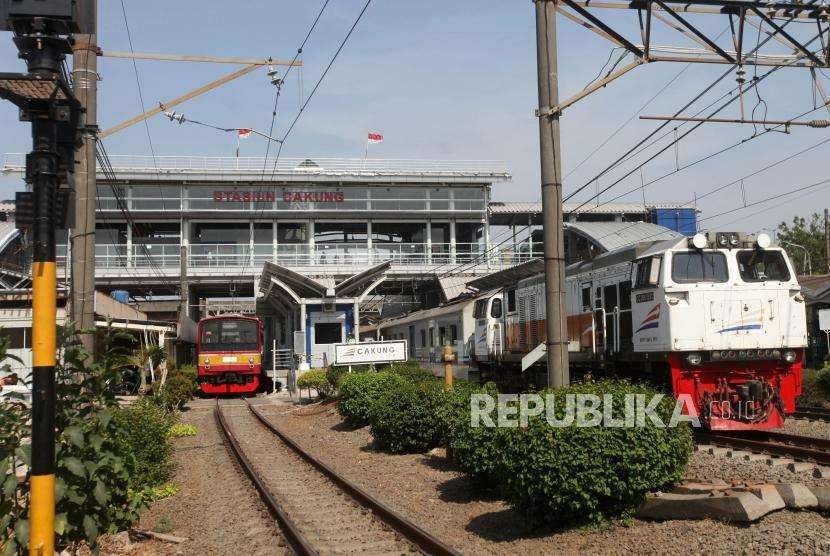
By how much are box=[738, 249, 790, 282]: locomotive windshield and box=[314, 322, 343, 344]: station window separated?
2177 centimetres

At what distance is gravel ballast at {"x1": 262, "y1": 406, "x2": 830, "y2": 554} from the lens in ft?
20.7

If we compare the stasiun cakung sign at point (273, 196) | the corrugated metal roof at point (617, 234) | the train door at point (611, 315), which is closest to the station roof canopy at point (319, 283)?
the corrugated metal roof at point (617, 234)

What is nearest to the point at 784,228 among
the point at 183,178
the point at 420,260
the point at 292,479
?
the point at 420,260

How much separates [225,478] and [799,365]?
9363mm

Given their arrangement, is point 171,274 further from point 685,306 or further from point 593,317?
point 685,306

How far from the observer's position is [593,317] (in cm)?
1514

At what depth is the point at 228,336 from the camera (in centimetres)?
3162

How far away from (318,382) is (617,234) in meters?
23.2

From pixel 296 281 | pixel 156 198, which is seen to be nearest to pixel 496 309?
pixel 296 281

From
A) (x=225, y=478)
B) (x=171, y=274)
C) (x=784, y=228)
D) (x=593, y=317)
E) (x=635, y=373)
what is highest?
(x=784, y=228)

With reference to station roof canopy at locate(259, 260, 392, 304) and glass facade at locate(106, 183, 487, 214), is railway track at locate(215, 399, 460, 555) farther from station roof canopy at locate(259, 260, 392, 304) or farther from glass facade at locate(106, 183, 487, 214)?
glass facade at locate(106, 183, 487, 214)

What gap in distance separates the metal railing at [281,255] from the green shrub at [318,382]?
67.7ft

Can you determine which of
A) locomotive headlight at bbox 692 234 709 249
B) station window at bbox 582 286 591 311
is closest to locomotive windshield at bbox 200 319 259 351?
station window at bbox 582 286 591 311

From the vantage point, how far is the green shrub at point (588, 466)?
7293mm
